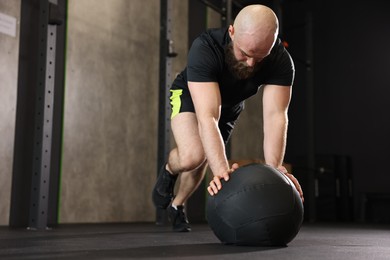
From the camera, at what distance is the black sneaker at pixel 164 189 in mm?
2789

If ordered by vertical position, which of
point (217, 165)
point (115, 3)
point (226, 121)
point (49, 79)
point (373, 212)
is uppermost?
point (115, 3)

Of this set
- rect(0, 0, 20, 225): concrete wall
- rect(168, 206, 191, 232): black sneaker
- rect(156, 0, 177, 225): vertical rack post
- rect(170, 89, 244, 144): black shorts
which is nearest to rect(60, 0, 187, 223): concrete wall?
rect(156, 0, 177, 225): vertical rack post

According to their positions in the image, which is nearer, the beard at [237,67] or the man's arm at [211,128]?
the man's arm at [211,128]

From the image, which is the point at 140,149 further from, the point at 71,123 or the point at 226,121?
the point at 226,121

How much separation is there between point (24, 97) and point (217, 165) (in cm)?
186

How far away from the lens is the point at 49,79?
10.0ft

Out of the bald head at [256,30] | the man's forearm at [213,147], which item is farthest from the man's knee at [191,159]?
the bald head at [256,30]

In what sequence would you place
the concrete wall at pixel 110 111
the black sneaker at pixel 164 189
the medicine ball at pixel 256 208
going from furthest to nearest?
the concrete wall at pixel 110 111 < the black sneaker at pixel 164 189 < the medicine ball at pixel 256 208

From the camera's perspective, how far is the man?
1932mm

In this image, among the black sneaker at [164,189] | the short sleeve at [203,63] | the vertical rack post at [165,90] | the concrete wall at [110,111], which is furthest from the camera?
the vertical rack post at [165,90]

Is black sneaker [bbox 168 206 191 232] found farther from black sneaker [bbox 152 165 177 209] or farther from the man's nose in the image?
the man's nose

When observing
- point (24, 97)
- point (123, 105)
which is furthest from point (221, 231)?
point (123, 105)

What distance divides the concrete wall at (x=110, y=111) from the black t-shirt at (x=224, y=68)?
1.63 m

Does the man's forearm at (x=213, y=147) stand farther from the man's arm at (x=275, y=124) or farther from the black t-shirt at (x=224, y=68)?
the man's arm at (x=275, y=124)
